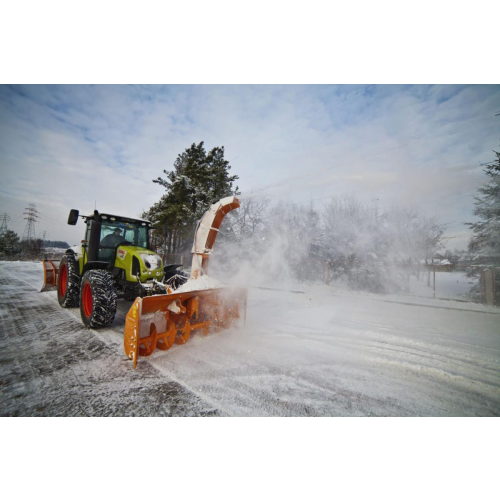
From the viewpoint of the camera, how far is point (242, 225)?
12.2 metres

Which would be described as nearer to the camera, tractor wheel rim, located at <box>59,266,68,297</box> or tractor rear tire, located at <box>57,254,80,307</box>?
tractor rear tire, located at <box>57,254,80,307</box>

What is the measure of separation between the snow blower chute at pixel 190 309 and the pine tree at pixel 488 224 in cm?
811

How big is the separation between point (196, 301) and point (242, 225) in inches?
349

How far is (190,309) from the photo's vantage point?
3.59 m

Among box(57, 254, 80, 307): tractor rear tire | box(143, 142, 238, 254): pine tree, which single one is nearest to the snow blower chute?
box(57, 254, 80, 307): tractor rear tire

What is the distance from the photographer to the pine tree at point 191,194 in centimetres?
1429

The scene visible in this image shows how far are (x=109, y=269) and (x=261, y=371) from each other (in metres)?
4.22

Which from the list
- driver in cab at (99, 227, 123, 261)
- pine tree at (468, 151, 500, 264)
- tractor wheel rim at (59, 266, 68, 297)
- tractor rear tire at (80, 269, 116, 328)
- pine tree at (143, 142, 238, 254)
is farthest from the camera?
pine tree at (143, 142, 238, 254)

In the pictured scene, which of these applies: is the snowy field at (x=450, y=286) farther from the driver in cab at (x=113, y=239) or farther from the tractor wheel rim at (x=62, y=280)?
the tractor wheel rim at (x=62, y=280)

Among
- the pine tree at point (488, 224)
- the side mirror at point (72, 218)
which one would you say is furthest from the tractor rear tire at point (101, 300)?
the pine tree at point (488, 224)

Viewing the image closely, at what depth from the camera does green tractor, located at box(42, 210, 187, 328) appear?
4.07 meters

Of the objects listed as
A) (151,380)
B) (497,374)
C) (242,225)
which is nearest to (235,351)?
(151,380)

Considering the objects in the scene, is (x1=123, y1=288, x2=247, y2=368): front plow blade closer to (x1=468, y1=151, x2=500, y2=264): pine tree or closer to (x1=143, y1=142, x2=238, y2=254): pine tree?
(x1=468, y1=151, x2=500, y2=264): pine tree

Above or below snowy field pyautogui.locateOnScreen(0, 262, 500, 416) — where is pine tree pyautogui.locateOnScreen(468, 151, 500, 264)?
above
